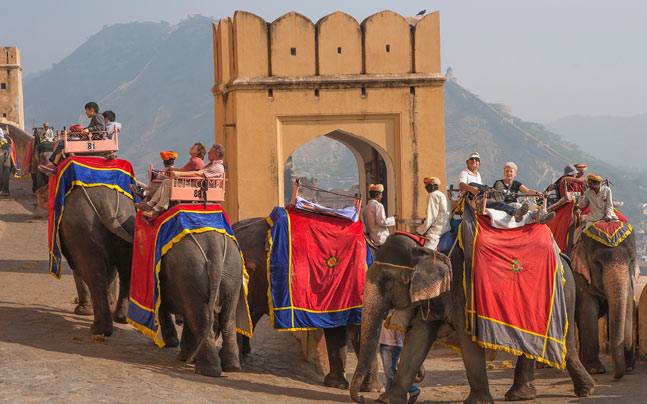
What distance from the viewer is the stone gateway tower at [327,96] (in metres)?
19.9

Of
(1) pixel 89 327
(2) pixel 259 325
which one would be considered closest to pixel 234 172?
(2) pixel 259 325

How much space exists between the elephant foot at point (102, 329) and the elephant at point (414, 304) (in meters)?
3.07

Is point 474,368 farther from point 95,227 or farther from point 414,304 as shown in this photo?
point 95,227

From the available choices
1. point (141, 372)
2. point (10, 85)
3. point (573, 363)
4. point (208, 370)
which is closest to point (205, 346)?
point (208, 370)

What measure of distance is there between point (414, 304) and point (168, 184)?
2.60 meters

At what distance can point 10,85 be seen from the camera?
188 feet

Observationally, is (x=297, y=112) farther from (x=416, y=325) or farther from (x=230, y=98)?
(x=416, y=325)

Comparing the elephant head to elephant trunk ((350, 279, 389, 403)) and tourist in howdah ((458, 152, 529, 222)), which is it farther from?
tourist in howdah ((458, 152, 529, 222))

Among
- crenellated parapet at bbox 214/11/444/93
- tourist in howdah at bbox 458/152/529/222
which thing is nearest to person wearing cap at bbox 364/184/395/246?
tourist in howdah at bbox 458/152/529/222

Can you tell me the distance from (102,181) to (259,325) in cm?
312

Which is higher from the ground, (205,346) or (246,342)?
(205,346)

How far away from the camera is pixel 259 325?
14.3 m

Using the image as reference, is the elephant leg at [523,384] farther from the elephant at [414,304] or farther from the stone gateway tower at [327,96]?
the stone gateway tower at [327,96]

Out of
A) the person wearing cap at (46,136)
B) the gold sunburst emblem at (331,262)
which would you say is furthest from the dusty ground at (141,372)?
the person wearing cap at (46,136)
